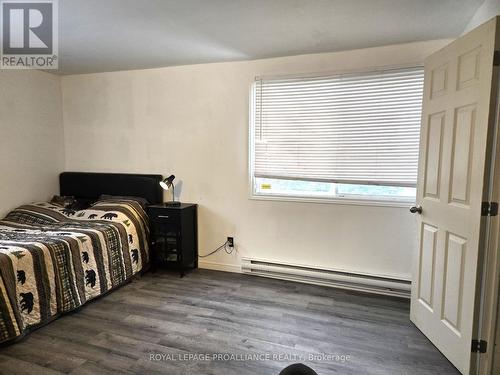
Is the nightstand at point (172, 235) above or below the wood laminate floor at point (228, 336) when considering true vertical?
above

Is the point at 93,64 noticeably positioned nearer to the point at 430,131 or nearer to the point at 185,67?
the point at 185,67

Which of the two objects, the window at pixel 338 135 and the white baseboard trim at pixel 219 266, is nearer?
the window at pixel 338 135

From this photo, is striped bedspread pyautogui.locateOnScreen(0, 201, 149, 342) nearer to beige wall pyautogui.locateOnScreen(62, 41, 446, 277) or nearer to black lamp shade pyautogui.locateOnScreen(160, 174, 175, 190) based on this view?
black lamp shade pyautogui.locateOnScreen(160, 174, 175, 190)

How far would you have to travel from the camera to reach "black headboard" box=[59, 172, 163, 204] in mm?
3625

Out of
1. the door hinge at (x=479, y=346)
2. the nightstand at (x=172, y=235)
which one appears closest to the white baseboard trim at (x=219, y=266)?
the nightstand at (x=172, y=235)

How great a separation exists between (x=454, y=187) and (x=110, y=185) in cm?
359

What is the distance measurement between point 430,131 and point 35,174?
4.25 meters

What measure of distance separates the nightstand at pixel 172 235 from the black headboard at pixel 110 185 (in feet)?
1.11

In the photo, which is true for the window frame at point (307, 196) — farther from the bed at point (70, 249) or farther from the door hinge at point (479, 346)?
the door hinge at point (479, 346)

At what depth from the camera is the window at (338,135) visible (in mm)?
2773

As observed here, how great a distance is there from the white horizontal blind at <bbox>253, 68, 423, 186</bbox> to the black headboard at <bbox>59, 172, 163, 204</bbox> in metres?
1.29

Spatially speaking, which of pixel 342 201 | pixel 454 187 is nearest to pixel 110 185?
pixel 342 201

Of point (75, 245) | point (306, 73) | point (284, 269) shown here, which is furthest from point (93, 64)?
point (284, 269)

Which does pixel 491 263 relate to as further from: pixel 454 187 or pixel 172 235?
pixel 172 235
